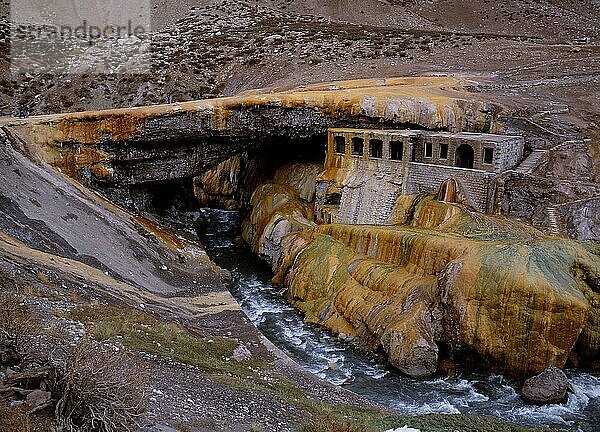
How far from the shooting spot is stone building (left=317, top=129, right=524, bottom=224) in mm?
35500

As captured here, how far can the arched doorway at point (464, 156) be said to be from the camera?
122 feet

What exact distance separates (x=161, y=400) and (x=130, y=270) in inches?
565

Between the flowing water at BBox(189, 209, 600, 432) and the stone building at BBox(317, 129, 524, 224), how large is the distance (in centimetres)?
835

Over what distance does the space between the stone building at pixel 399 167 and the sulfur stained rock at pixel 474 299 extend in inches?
133

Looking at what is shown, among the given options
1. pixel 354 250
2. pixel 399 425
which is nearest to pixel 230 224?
pixel 354 250

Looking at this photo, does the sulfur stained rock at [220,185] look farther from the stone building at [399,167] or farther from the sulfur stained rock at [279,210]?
the stone building at [399,167]

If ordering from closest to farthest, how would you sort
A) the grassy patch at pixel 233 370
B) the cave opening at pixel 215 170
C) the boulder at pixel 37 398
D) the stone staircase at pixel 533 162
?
1. the boulder at pixel 37 398
2. the grassy patch at pixel 233 370
3. the stone staircase at pixel 533 162
4. the cave opening at pixel 215 170

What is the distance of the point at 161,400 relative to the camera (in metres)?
16.0

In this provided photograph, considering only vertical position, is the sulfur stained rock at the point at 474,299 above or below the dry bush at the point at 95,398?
below

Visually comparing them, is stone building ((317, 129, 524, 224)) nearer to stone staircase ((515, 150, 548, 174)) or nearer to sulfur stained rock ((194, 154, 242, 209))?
stone staircase ((515, 150, 548, 174))

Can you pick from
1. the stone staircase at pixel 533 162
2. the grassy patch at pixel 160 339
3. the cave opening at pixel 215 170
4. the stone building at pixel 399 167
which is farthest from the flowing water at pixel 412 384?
the stone staircase at pixel 533 162

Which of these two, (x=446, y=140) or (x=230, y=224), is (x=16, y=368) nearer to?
(x=446, y=140)

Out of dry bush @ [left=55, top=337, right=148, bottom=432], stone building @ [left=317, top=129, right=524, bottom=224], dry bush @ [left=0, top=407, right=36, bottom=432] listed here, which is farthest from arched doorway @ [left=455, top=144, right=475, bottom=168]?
dry bush @ [left=0, top=407, right=36, bottom=432]

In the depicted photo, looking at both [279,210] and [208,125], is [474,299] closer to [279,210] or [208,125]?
[279,210]
